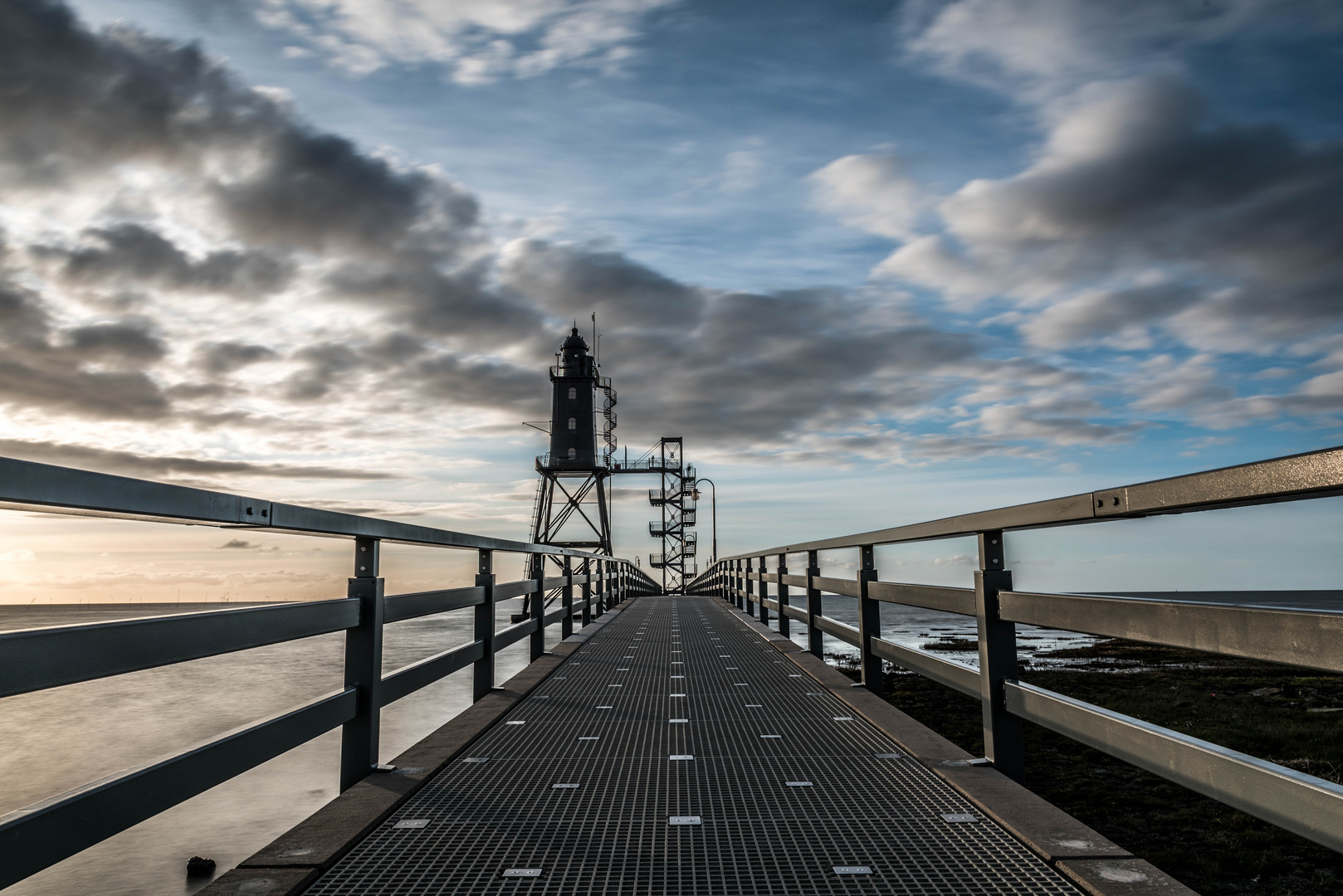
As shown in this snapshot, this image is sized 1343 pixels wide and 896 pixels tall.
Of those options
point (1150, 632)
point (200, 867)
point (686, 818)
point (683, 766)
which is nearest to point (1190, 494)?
point (1150, 632)

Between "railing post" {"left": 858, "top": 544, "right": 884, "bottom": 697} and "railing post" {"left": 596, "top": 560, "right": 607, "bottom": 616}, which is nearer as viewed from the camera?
"railing post" {"left": 858, "top": 544, "right": 884, "bottom": 697}

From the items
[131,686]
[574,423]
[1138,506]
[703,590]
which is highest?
[574,423]

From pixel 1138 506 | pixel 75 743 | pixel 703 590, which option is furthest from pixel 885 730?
pixel 703 590

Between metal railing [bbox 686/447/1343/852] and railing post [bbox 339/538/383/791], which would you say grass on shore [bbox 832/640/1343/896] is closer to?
metal railing [bbox 686/447/1343/852]

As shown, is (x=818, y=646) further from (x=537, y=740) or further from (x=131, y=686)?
(x=131, y=686)

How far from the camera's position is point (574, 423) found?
123 ft

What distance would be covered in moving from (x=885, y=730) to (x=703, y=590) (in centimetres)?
2939

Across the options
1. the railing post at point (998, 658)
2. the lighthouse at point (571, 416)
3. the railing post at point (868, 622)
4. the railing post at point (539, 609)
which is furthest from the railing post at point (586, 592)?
the lighthouse at point (571, 416)

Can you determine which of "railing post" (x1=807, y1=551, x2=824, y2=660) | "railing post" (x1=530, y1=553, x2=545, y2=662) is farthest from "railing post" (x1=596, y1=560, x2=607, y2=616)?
"railing post" (x1=807, y1=551, x2=824, y2=660)

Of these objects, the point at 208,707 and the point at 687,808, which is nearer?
the point at 687,808

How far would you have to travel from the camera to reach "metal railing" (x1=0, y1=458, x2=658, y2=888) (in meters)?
1.65

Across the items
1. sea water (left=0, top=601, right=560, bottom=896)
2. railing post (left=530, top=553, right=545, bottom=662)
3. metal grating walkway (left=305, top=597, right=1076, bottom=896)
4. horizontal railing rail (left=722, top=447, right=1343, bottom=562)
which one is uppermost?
horizontal railing rail (left=722, top=447, right=1343, bottom=562)

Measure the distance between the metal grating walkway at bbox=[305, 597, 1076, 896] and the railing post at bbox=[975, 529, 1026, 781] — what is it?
1.10 feet

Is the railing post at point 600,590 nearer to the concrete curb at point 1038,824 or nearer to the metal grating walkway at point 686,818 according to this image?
the metal grating walkway at point 686,818
